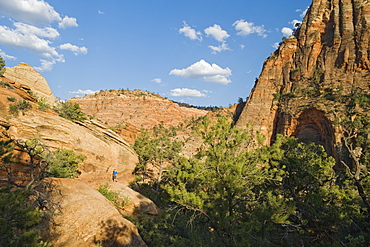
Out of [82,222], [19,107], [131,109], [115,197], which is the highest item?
[131,109]

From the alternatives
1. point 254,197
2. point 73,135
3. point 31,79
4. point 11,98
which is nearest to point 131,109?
point 31,79

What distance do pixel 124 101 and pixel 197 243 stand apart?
88384 mm

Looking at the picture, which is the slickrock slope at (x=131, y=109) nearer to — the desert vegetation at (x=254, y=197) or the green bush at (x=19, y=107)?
the green bush at (x=19, y=107)

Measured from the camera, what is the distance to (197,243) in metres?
7.47

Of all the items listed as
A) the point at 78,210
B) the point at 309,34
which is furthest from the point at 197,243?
the point at 309,34

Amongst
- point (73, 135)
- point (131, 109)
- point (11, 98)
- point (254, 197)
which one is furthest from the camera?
point (131, 109)

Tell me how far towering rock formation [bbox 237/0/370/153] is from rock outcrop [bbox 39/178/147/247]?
38.5 metres

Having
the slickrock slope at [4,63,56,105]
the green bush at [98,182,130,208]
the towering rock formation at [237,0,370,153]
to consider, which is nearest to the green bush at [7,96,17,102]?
the green bush at [98,182,130,208]

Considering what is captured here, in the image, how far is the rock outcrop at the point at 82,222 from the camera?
316 inches

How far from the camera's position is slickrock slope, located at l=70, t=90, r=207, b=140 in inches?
3159

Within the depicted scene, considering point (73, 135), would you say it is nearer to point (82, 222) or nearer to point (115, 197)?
point (115, 197)

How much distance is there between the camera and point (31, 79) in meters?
32.6

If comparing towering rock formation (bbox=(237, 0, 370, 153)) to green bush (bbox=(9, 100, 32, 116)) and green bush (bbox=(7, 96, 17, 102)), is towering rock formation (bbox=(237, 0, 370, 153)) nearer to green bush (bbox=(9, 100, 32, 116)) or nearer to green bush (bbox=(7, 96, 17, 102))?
green bush (bbox=(9, 100, 32, 116))

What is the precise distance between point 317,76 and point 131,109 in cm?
6546
